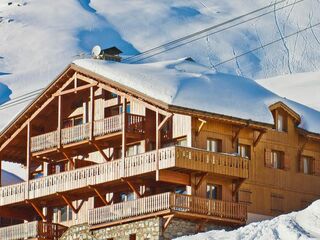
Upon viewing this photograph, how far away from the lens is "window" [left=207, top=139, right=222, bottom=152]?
60466mm

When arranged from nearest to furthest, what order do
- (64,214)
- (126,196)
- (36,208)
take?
(126,196) → (36,208) → (64,214)

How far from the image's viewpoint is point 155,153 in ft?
191

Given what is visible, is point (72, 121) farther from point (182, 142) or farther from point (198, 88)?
point (198, 88)

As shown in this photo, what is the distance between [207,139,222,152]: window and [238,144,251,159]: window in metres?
1.19

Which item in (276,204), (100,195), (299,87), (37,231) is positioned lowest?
(37,231)

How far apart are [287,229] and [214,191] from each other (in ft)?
39.9

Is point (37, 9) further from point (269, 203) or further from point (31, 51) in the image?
point (269, 203)

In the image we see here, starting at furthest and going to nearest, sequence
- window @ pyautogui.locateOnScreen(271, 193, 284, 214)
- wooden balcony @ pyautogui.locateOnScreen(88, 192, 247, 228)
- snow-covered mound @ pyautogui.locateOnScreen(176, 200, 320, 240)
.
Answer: window @ pyautogui.locateOnScreen(271, 193, 284, 214)
wooden balcony @ pyautogui.locateOnScreen(88, 192, 247, 228)
snow-covered mound @ pyautogui.locateOnScreen(176, 200, 320, 240)

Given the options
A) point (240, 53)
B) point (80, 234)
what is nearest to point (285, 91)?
point (240, 53)

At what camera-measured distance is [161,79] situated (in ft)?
199

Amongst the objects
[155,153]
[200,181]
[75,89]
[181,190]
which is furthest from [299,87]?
[155,153]

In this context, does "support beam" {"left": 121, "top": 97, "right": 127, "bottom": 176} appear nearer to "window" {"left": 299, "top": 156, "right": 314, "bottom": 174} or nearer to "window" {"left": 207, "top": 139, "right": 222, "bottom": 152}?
"window" {"left": 207, "top": 139, "right": 222, "bottom": 152}

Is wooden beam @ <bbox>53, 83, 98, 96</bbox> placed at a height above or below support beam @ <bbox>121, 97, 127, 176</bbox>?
above

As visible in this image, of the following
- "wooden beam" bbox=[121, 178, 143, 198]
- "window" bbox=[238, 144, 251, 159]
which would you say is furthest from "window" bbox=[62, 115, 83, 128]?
"window" bbox=[238, 144, 251, 159]
